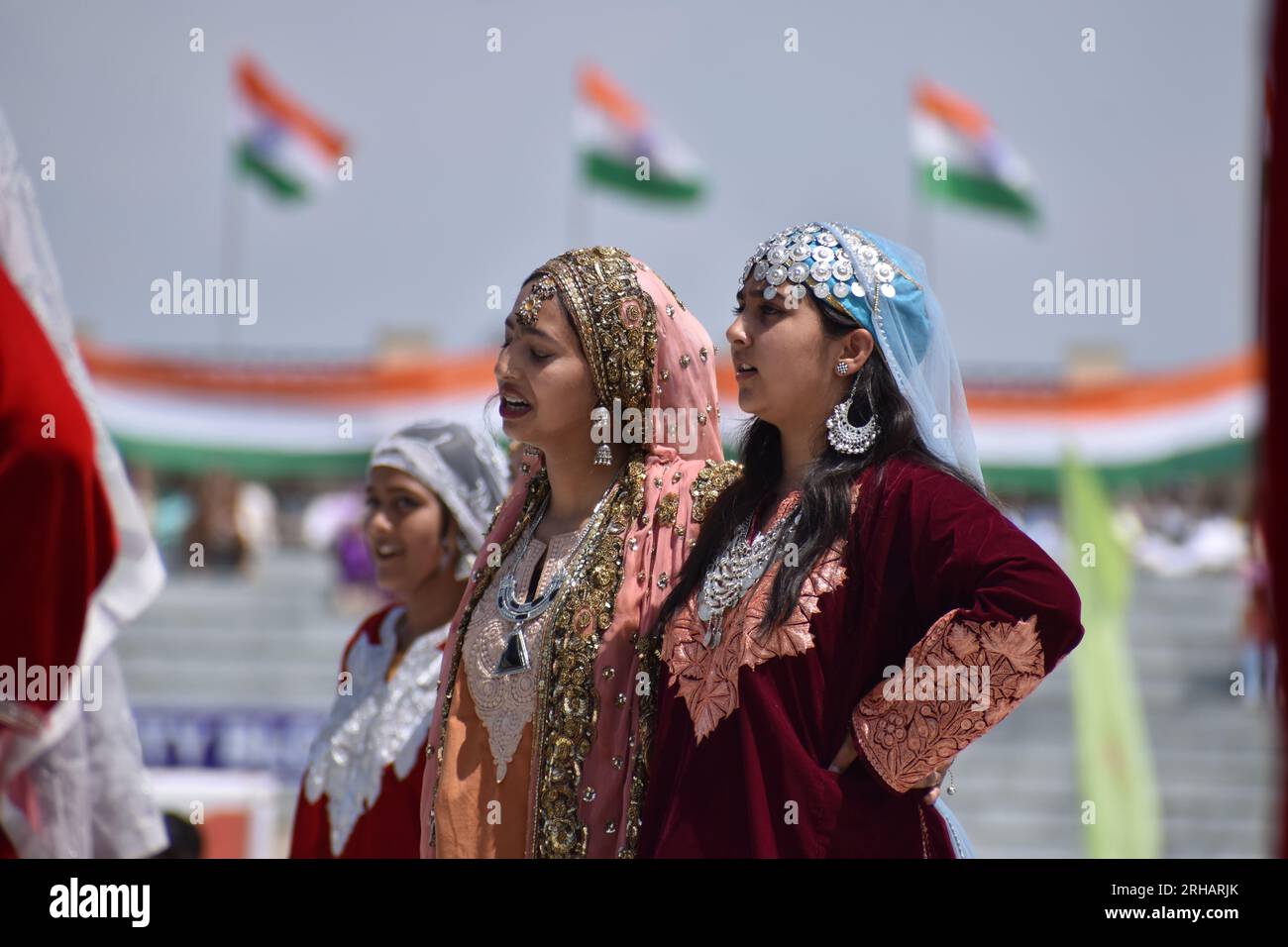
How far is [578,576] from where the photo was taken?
9.52 feet

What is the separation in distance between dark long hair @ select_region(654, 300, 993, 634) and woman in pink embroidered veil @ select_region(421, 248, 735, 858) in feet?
0.44

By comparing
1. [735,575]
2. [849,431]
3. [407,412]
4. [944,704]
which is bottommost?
[944,704]

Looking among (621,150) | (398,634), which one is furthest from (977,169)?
(398,634)

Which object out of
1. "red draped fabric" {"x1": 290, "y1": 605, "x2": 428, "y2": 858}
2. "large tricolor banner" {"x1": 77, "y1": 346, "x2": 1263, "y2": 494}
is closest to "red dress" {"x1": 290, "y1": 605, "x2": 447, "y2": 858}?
"red draped fabric" {"x1": 290, "y1": 605, "x2": 428, "y2": 858}

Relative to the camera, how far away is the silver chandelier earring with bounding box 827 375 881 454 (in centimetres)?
260

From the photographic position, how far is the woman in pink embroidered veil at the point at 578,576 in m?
2.80

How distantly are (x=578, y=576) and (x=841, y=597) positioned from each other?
0.60 meters

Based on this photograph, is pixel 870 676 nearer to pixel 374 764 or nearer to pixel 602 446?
pixel 602 446

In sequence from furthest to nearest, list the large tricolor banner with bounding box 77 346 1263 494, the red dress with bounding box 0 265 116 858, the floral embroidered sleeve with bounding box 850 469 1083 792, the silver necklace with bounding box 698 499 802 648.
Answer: the large tricolor banner with bounding box 77 346 1263 494 < the silver necklace with bounding box 698 499 802 648 < the red dress with bounding box 0 265 116 858 < the floral embroidered sleeve with bounding box 850 469 1083 792

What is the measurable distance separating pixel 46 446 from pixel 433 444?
1438mm

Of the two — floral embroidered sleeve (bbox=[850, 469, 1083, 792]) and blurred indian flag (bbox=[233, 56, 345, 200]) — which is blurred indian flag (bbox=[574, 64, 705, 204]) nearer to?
blurred indian flag (bbox=[233, 56, 345, 200])

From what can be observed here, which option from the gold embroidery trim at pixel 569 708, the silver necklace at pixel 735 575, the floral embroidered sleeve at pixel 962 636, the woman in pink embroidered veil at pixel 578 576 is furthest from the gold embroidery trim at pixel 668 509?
the floral embroidered sleeve at pixel 962 636
